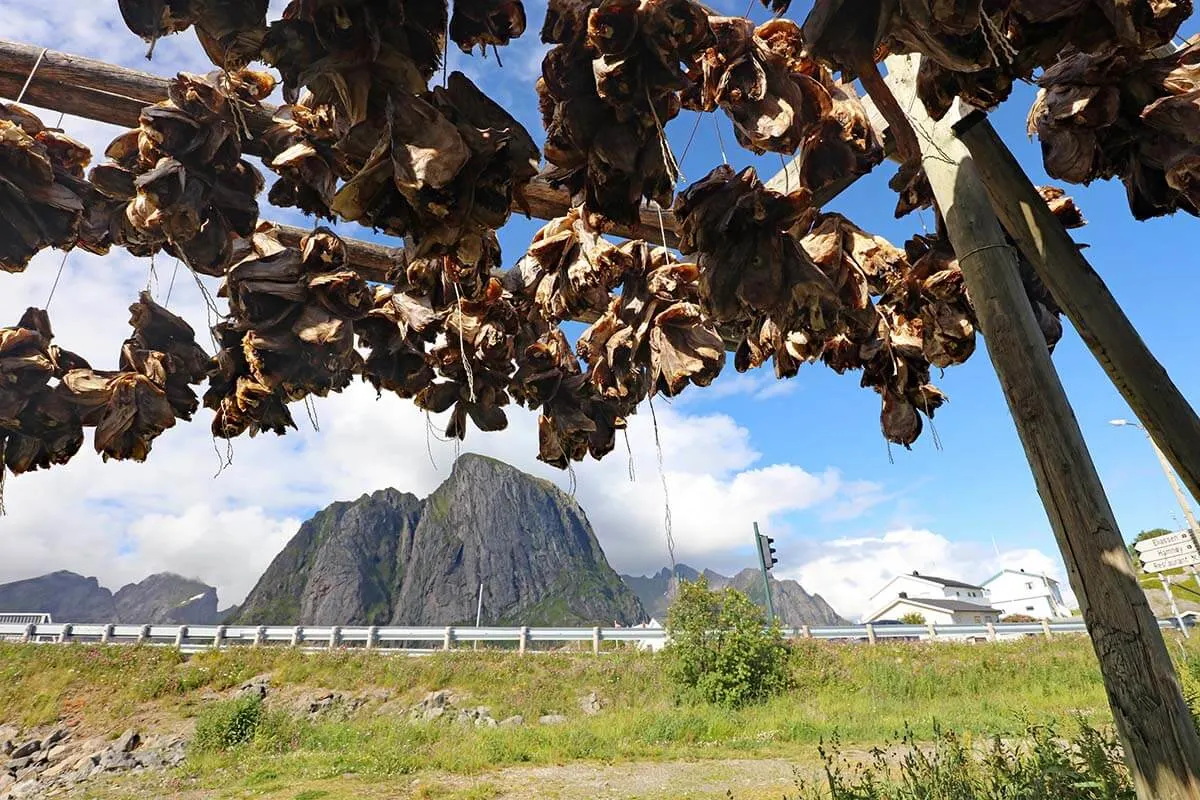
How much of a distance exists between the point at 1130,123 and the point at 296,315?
2.09m

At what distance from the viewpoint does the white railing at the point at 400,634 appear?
30922 millimetres

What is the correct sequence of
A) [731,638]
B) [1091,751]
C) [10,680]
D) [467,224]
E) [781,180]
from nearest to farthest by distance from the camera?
[467,224]
[781,180]
[1091,751]
[731,638]
[10,680]

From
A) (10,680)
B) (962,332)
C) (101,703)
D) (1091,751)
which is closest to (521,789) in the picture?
(1091,751)

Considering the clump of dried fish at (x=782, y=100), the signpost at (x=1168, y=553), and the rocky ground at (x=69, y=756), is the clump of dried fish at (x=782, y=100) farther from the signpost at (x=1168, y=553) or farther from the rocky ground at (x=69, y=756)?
the rocky ground at (x=69, y=756)

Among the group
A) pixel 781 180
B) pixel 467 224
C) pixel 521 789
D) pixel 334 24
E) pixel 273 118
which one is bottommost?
pixel 521 789

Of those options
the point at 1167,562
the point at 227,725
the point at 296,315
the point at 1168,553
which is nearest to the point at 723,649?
the point at 1167,562

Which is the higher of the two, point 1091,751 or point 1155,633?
point 1155,633

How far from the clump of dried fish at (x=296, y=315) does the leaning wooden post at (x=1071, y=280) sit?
178cm

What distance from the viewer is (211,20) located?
0.95 metres

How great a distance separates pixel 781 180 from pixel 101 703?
1285 inches

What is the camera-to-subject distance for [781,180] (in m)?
2.09

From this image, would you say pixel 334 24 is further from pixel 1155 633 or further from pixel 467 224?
pixel 1155 633

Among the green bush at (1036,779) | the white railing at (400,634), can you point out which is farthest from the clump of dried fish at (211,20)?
the white railing at (400,634)

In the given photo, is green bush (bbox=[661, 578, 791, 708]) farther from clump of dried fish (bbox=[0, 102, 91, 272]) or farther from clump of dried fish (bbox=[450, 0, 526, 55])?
clump of dried fish (bbox=[450, 0, 526, 55])
